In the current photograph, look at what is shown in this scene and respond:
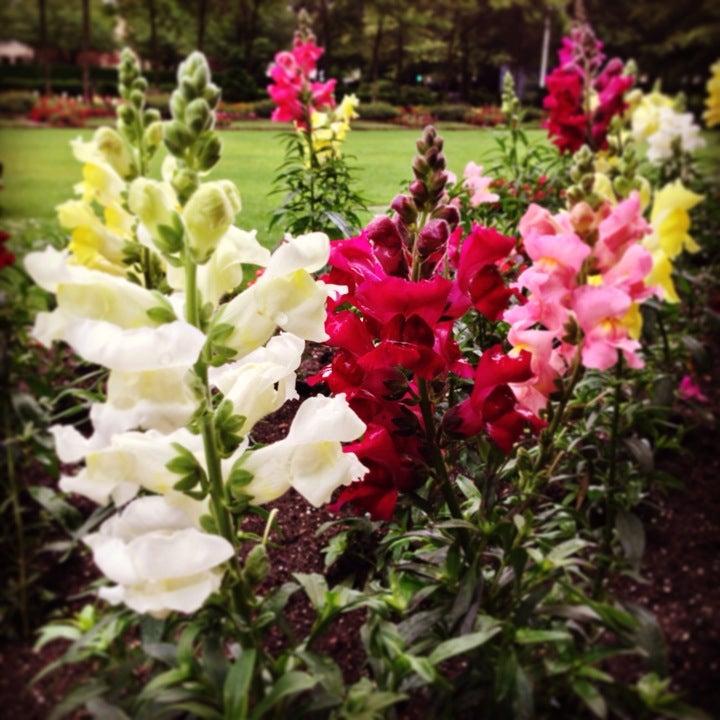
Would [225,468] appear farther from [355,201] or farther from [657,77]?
[657,77]

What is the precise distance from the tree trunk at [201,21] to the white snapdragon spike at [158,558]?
0.64m

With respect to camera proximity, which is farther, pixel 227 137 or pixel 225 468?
pixel 227 137

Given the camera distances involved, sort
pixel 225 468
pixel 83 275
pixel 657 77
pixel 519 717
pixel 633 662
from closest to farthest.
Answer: pixel 83 275, pixel 225 468, pixel 519 717, pixel 633 662, pixel 657 77

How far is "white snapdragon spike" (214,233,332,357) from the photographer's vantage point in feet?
2.13

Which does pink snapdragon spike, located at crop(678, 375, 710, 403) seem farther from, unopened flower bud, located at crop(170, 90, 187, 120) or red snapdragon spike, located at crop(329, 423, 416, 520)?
unopened flower bud, located at crop(170, 90, 187, 120)

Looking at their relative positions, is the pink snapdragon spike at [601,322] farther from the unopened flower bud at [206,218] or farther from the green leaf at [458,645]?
the unopened flower bud at [206,218]

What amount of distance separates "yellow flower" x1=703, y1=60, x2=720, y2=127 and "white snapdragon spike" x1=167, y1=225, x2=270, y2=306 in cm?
A: 159

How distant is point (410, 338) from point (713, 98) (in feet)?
5.15

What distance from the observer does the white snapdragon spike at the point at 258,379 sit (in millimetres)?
672

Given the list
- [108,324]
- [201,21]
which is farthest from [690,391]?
[108,324]

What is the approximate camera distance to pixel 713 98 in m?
1.91

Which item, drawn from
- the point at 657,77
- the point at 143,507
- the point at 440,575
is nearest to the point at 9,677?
the point at 143,507

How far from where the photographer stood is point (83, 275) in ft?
1.94

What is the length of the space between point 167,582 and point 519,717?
43 cm
